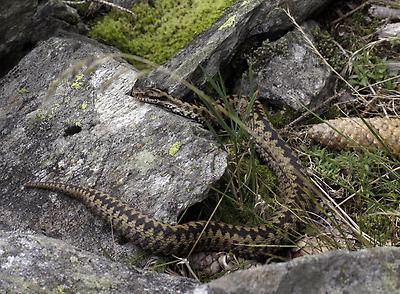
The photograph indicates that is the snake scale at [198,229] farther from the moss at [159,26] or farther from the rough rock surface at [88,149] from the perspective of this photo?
the moss at [159,26]

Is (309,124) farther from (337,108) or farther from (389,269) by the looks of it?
(389,269)

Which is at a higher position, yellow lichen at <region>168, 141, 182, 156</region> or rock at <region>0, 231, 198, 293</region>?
rock at <region>0, 231, 198, 293</region>

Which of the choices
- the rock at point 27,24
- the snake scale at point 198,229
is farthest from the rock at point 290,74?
the rock at point 27,24

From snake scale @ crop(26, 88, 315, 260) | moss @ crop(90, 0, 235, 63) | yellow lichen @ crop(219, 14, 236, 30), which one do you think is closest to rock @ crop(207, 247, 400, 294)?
snake scale @ crop(26, 88, 315, 260)

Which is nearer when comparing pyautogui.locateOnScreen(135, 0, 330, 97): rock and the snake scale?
the snake scale

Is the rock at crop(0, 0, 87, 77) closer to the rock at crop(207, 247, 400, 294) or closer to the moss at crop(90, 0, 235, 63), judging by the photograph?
the moss at crop(90, 0, 235, 63)

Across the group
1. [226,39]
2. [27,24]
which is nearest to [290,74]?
[226,39]

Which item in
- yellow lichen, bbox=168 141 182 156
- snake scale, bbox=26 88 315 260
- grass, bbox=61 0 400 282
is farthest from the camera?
yellow lichen, bbox=168 141 182 156
